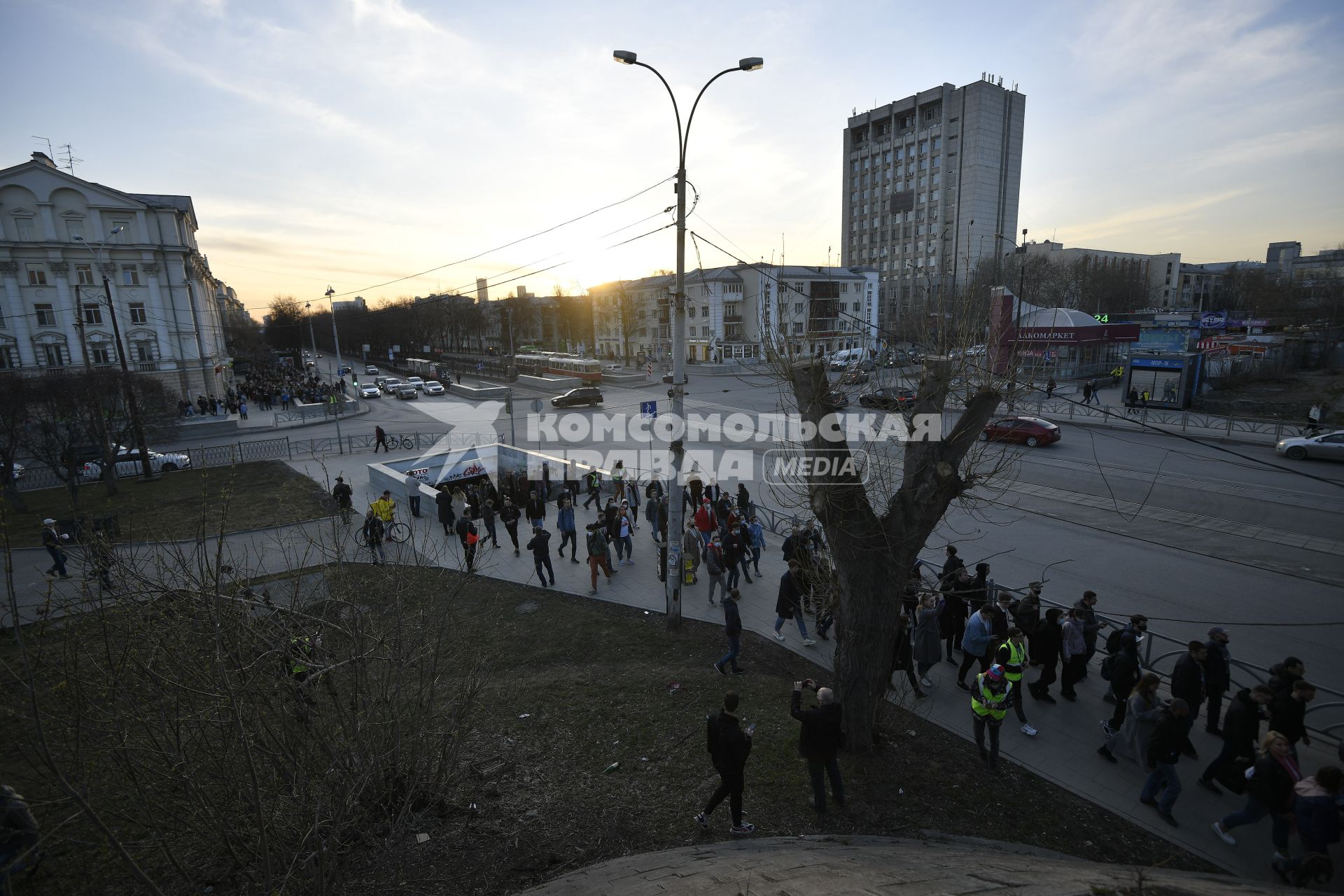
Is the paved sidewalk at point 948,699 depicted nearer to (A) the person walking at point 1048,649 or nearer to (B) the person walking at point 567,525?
(A) the person walking at point 1048,649

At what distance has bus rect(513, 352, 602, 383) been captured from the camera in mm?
45969

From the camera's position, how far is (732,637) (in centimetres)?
833

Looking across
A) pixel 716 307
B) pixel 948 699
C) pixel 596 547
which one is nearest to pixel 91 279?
pixel 716 307

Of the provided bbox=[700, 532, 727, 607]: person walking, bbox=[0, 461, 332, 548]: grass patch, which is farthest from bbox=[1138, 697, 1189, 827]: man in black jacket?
bbox=[0, 461, 332, 548]: grass patch

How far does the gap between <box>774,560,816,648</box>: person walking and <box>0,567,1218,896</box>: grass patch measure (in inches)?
27.5

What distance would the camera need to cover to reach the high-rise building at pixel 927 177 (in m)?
79.2

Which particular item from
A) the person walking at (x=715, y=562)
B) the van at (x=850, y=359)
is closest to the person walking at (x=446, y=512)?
the person walking at (x=715, y=562)

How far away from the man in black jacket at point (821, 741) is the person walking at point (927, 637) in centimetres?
265

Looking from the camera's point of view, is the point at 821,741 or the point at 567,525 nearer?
the point at 821,741

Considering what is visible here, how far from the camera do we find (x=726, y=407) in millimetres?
34625

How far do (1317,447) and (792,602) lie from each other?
21.2 m

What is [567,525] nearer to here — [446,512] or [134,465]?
[446,512]

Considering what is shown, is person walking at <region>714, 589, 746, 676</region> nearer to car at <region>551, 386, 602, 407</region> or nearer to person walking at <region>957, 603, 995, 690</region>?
person walking at <region>957, 603, 995, 690</region>

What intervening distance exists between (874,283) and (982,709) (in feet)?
218
